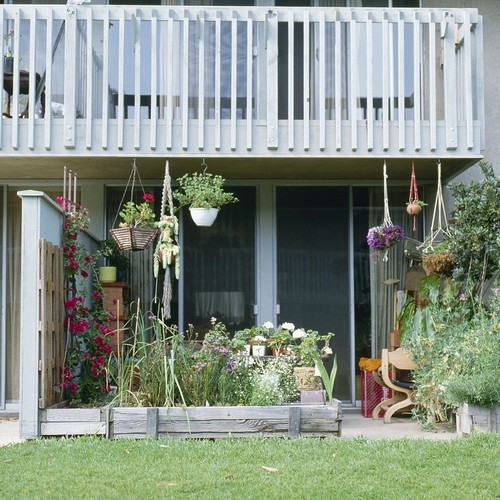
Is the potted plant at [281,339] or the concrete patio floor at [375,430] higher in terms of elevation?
the potted plant at [281,339]

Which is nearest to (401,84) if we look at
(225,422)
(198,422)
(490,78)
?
(490,78)

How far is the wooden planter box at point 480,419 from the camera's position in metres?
7.36

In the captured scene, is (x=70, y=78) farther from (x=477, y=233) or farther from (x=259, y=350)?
(x=477, y=233)

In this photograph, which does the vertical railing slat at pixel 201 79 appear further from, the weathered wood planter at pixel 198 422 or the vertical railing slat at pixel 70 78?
the weathered wood planter at pixel 198 422

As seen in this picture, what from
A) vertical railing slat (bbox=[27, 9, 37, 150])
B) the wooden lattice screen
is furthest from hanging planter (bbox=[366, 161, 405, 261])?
vertical railing slat (bbox=[27, 9, 37, 150])

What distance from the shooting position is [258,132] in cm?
887

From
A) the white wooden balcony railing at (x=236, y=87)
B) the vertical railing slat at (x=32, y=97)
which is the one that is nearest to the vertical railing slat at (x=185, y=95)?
the white wooden balcony railing at (x=236, y=87)

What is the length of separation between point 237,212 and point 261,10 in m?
2.30

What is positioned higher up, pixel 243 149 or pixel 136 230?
pixel 243 149

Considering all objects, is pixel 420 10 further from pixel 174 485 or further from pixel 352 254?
pixel 174 485

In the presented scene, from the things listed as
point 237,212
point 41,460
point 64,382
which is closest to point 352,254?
point 237,212

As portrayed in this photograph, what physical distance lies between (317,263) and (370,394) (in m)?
1.59

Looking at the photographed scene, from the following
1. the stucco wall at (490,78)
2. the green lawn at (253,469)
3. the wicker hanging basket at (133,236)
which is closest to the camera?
the green lawn at (253,469)

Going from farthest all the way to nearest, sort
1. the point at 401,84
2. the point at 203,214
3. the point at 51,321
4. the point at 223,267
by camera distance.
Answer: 1. the point at 223,267
2. the point at 401,84
3. the point at 203,214
4. the point at 51,321
